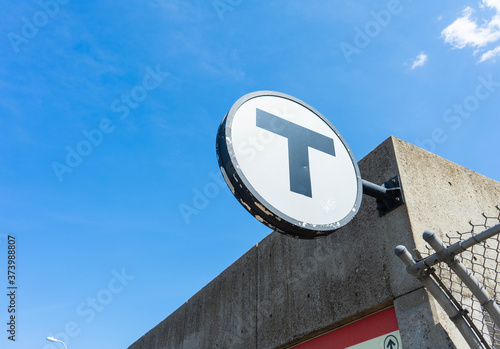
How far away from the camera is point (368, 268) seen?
302 cm

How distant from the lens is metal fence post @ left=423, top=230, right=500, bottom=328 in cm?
173

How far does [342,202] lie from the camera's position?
256cm

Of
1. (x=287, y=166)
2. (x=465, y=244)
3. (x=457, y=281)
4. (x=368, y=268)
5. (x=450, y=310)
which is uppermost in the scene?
(x=287, y=166)

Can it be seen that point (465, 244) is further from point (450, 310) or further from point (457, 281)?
point (457, 281)

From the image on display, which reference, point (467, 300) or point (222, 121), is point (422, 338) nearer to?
point (467, 300)

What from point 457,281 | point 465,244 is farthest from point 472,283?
point 457,281

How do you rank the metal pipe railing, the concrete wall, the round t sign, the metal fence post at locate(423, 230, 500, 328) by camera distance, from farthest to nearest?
the concrete wall < the round t sign < the metal pipe railing < the metal fence post at locate(423, 230, 500, 328)

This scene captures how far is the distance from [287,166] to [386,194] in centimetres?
88

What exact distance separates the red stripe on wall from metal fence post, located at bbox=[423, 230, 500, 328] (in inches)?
41.3

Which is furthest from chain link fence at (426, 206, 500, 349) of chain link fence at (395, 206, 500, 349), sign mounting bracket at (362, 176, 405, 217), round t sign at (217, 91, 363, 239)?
round t sign at (217, 91, 363, 239)

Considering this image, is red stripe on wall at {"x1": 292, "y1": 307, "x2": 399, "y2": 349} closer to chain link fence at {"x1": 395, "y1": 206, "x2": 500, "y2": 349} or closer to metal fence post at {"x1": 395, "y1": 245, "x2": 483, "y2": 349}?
chain link fence at {"x1": 395, "y1": 206, "x2": 500, "y2": 349}

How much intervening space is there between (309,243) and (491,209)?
1.61 meters

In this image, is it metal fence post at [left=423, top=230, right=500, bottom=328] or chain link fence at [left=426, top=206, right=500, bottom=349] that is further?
chain link fence at [left=426, top=206, right=500, bottom=349]

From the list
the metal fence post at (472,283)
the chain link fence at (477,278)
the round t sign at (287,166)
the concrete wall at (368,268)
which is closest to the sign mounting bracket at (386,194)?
the concrete wall at (368,268)
